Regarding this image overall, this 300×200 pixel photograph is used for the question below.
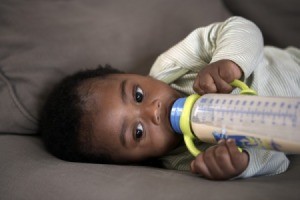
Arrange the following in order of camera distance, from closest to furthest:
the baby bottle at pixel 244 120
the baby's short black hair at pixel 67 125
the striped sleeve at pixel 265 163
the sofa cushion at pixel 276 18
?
1. the baby bottle at pixel 244 120
2. the striped sleeve at pixel 265 163
3. the baby's short black hair at pixel 67 125
4. the sofa cushion at pixel 276 18

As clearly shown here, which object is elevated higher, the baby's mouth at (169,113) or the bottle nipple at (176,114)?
the bottle nipple at (176,114)

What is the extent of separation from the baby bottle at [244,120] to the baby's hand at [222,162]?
19 millimetres

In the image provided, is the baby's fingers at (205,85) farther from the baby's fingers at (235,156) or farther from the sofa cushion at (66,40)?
the sofa cushion at (66,40)

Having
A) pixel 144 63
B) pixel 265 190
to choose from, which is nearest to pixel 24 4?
pixel 144 63

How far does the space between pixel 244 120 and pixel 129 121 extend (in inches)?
12.3

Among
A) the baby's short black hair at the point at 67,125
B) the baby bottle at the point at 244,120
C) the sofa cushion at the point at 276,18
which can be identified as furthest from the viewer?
the sofa cushion at the point at 276,18

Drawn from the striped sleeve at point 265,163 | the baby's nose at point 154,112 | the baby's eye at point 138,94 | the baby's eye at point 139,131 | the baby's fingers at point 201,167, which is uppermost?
the baby's eye at point 138,94

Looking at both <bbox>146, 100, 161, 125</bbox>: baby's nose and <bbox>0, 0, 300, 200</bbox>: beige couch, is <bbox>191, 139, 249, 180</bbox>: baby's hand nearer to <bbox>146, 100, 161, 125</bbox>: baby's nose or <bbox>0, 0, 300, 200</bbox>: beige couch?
<bbox>0, 0, 300, 200</bbox>: beige couch

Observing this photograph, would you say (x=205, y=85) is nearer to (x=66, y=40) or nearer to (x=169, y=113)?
(x=169, y=113)

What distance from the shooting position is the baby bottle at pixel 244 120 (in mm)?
600

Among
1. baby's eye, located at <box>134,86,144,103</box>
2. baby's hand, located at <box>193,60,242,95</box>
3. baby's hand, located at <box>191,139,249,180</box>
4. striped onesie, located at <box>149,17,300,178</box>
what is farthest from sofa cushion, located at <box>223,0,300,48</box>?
baby's hand, located at <box>191,139,249,180</box>

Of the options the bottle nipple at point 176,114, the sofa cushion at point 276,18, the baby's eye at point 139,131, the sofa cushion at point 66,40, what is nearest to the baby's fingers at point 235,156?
the bottle nipple at point 176,114

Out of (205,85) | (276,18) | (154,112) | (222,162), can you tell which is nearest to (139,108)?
(154,112)

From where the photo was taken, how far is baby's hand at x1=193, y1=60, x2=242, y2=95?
2.64ft
